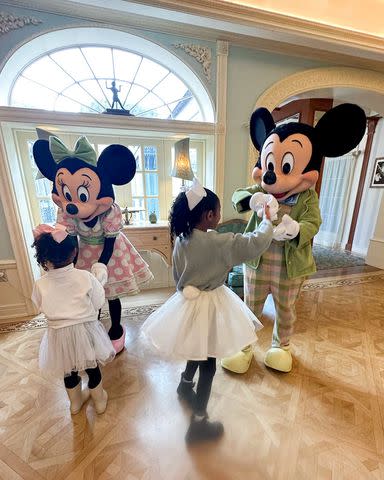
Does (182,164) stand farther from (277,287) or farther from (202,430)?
(202,430)

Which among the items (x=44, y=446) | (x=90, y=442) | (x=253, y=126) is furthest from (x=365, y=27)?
(x=44, y=446)

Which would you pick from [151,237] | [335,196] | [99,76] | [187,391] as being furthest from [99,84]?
[335,196]

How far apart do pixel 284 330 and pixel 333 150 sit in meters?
1.12

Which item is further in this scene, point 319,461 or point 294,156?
point 294,156

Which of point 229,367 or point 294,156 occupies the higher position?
point 294,156

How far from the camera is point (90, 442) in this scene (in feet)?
3.63

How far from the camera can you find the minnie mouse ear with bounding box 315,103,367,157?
3.97 ft

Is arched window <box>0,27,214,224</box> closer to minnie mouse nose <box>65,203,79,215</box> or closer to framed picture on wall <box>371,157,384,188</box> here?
minnie mouse nose <box>65,203,79,215</box>

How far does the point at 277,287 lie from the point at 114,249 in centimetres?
104

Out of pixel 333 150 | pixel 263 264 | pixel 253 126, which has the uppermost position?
pixel 253 126

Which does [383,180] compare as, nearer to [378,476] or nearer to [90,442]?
[378,476]

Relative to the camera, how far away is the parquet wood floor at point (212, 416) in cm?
102

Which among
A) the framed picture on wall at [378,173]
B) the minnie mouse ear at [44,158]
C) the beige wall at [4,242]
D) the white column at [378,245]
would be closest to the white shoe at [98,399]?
the minnie mouse ear at [44,158]

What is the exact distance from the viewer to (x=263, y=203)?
4.03 feet
